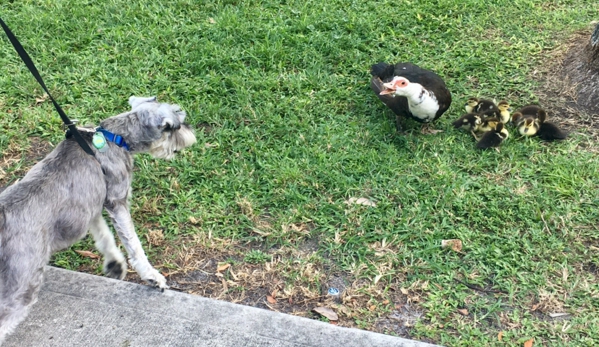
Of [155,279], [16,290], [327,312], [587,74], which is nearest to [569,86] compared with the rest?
[587,74]

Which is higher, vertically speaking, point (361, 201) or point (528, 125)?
point (528, 125)

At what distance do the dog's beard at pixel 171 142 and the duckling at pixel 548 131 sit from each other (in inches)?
120

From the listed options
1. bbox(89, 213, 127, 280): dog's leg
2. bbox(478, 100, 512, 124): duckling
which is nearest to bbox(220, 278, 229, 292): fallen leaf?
bbox(89, 213, 127, 280): dog's leg

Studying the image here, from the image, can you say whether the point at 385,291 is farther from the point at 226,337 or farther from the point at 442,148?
the point at 442,148

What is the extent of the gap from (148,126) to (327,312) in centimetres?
170

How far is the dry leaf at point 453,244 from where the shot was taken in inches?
154

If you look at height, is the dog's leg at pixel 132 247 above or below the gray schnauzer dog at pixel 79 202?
below

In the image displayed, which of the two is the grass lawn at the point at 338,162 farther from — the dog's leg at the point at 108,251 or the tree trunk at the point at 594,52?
the tree trunk at the point at 594,52

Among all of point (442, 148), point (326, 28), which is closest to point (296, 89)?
Result: point (326, 28)

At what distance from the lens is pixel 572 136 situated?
4.88 m

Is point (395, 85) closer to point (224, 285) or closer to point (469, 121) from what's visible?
point (469, 121)

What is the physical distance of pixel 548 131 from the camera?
477cm

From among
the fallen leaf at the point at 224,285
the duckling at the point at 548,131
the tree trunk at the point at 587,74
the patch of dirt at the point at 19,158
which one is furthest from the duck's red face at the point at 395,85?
the patch of dirt at the point at 19,158

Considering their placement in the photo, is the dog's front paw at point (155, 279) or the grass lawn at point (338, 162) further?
the grass lawn at point (338, 162)
